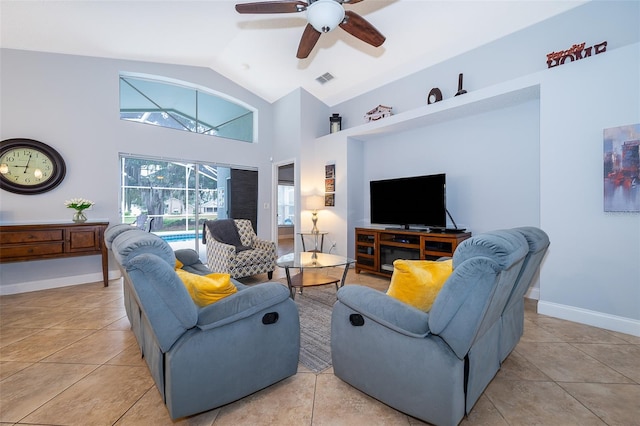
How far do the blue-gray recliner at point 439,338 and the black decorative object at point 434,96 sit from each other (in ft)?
10.2

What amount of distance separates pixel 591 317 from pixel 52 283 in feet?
21.0

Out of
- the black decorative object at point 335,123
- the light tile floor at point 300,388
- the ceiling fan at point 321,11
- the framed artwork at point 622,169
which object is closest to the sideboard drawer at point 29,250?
the light tile floor at point 300,388

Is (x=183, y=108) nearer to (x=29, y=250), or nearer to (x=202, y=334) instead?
(x=29, y=250)

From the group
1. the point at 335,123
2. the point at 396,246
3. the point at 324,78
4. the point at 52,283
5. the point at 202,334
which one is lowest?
the point at 52,283

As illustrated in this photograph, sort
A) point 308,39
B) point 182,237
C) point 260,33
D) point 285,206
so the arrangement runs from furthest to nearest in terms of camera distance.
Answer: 1. point 285,206
2. point 182,237
3. point 260,33
4. point 308,39

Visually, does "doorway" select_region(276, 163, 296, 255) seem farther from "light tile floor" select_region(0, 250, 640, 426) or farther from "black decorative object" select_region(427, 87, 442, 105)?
"light tile floor" select_region(0, 250, 640, 426)

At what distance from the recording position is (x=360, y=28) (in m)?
2.66

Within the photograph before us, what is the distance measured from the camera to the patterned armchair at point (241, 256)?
3510 mm

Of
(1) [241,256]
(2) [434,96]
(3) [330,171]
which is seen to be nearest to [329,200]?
(3) [330,171]

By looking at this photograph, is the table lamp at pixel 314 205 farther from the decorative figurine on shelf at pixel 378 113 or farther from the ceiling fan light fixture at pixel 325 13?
the ceiling fan light fixture at pixel 325 13

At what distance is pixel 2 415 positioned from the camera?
145 cm

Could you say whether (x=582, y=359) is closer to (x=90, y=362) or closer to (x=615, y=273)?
(x=615, y=273)

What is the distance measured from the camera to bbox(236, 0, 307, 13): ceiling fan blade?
2.34 meters

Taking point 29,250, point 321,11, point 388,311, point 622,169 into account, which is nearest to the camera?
point 388,311
